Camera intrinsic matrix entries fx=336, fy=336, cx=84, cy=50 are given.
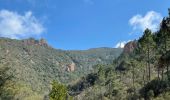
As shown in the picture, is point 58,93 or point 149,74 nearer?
point 58,93

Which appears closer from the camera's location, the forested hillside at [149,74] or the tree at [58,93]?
the forested hillside at [149,74]

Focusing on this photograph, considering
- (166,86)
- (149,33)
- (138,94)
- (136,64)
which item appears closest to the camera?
(166,86)

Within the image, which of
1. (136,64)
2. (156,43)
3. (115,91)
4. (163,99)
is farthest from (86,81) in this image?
(163,99)

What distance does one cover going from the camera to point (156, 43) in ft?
248

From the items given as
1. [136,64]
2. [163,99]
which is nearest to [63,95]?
[163,99]

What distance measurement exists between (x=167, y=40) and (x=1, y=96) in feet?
116

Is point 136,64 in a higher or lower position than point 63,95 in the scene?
higher

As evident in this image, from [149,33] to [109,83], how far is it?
1870 inches

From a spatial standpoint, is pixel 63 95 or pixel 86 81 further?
pixel 86 81

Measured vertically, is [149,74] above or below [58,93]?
above

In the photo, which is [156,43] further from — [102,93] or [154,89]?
[102,93]

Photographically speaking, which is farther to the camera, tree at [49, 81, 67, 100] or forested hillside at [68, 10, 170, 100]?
tree at [49, 81, 67, 100]

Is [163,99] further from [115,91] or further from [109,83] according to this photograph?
[109,83]

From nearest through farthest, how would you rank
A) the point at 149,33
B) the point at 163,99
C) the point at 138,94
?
the point at 163,99, the point at 138,94, the point at 149,33
